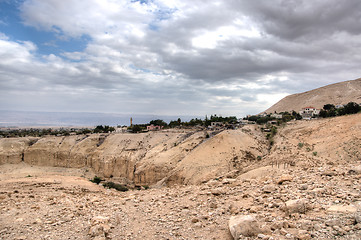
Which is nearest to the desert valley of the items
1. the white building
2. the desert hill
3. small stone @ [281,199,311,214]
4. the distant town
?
small stone @ [281,199,311,214]

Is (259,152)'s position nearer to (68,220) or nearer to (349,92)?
(68,220)

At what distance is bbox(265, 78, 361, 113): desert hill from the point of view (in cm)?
7995

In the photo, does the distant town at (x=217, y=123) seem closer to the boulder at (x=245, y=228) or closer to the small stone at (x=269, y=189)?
the small stone at (x=269, y=189)

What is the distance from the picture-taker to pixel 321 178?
364 inches

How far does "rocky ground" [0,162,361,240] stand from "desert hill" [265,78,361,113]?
81534 mm

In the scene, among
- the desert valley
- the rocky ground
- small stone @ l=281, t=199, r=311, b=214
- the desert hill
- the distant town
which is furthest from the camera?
the desert hill

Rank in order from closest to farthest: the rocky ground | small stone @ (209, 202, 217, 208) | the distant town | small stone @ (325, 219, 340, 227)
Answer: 1. small stone @ (325, 219, 340, 227)
2. the rocky ground
3. small stone @ (209, 202, 217, 208)
4. the distant town

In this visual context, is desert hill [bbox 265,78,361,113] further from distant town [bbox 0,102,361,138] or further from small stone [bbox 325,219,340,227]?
small stone [bbox 325,219,340,227]

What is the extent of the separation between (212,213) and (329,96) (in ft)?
321

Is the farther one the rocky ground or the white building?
the white building

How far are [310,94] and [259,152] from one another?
8924 cm

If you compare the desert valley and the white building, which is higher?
the white building

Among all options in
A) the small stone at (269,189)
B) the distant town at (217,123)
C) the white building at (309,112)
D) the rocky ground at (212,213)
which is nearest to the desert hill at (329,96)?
the white building at (309,112)

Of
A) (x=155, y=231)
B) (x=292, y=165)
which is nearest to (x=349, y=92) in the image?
(x=292, y=165)
